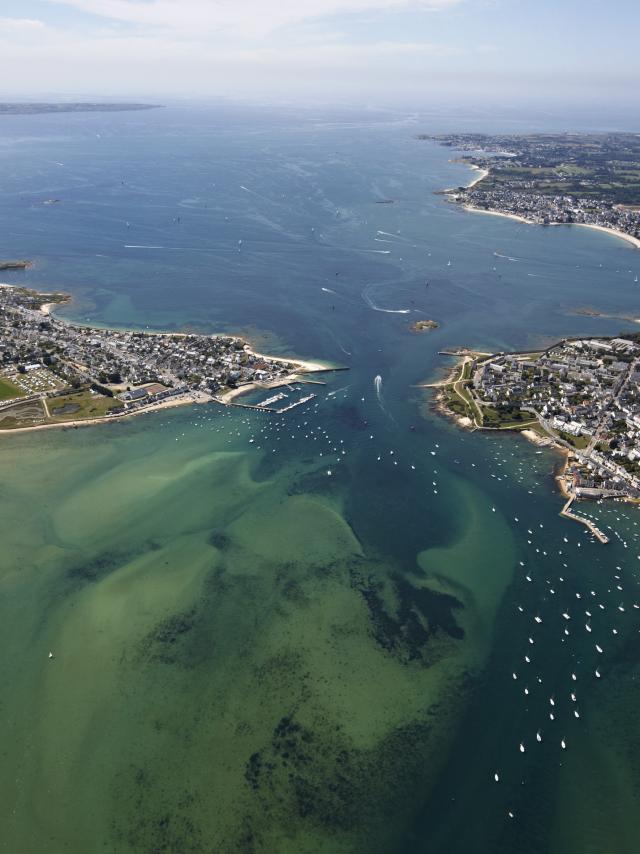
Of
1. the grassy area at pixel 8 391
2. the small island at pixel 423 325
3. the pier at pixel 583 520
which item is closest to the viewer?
the pier at pixel 583 520

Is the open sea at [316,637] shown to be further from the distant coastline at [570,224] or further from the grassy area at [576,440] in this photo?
the distant coastline at [570,224]

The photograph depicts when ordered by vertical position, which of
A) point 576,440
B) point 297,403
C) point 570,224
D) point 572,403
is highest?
point 570,224

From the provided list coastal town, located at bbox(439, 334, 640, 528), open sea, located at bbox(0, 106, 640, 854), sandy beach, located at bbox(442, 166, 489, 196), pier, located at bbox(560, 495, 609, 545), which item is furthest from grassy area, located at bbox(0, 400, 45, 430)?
sandy beach, located at bbox(442, 166, 489, 196)

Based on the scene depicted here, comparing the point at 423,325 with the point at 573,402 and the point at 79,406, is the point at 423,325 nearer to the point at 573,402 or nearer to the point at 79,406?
the point at 573,402

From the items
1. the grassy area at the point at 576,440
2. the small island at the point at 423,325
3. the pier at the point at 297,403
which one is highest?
the small island at the point at 423,325

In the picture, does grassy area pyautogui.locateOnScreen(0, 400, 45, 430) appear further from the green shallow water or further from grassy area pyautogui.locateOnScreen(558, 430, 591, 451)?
grassy area pyautogui.locateOnScreen(558, 430, 591, 451)

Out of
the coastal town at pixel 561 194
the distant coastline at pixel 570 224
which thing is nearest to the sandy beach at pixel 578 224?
the distant coastline at pixel 570 224

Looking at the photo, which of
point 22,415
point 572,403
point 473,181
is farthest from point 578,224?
point 22,415

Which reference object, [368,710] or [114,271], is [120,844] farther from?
[114,271]
